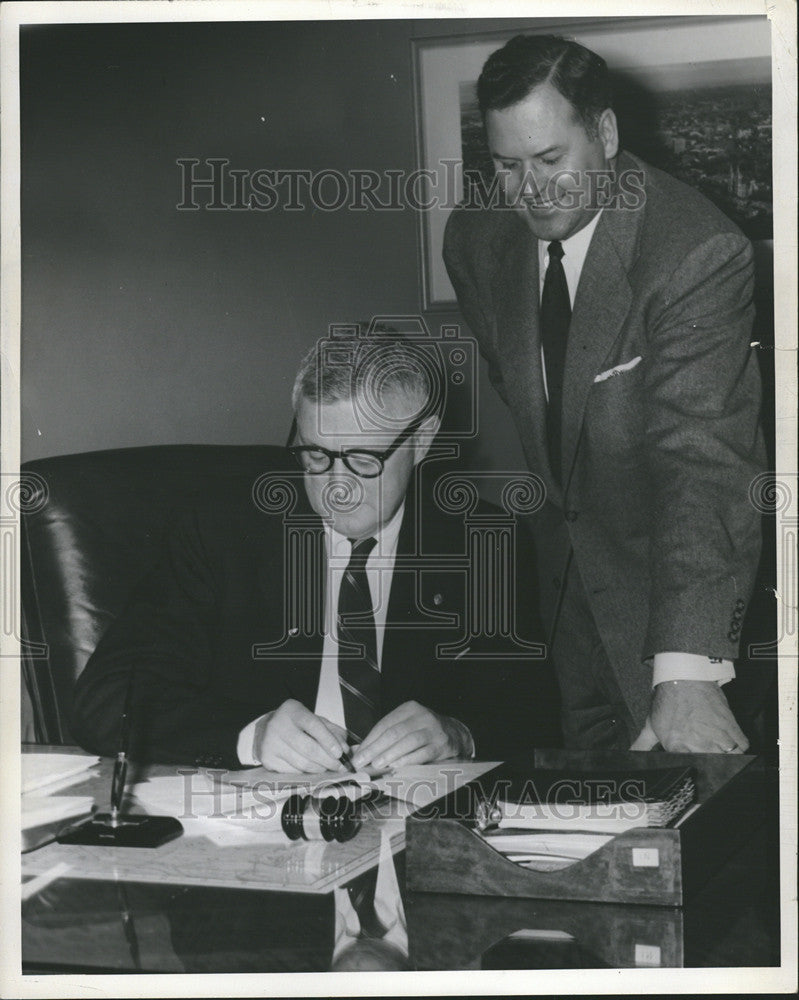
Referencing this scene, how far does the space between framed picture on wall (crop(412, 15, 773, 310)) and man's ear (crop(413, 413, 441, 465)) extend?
8.3 inches

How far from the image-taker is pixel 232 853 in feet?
5.93

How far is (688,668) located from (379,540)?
0.60m

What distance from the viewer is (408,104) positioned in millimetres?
2318

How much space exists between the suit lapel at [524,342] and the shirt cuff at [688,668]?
35 centimetres

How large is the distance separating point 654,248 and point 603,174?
17 centimetres

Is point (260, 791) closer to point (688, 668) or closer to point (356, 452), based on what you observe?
point (356, 452)

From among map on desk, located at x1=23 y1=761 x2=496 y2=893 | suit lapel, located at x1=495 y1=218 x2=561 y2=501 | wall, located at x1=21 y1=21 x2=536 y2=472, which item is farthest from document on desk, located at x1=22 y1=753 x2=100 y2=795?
suit lapel, located at x1=495 y1=218 x2=561 y2=501

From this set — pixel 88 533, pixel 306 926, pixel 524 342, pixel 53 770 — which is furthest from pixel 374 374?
pixel 306 926

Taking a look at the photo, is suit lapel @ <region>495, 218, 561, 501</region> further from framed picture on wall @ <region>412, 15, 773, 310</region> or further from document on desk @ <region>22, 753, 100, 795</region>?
document on desk @ <region>22, 753, 100, 795</region>

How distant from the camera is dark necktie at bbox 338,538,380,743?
227cm

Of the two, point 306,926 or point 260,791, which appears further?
point 260,791

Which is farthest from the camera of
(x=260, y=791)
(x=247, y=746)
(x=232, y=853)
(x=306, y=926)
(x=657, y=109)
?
(x=657, y=109)

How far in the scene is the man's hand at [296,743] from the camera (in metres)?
2.13

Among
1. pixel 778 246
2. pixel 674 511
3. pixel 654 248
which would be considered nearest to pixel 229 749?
pixel 674 511
